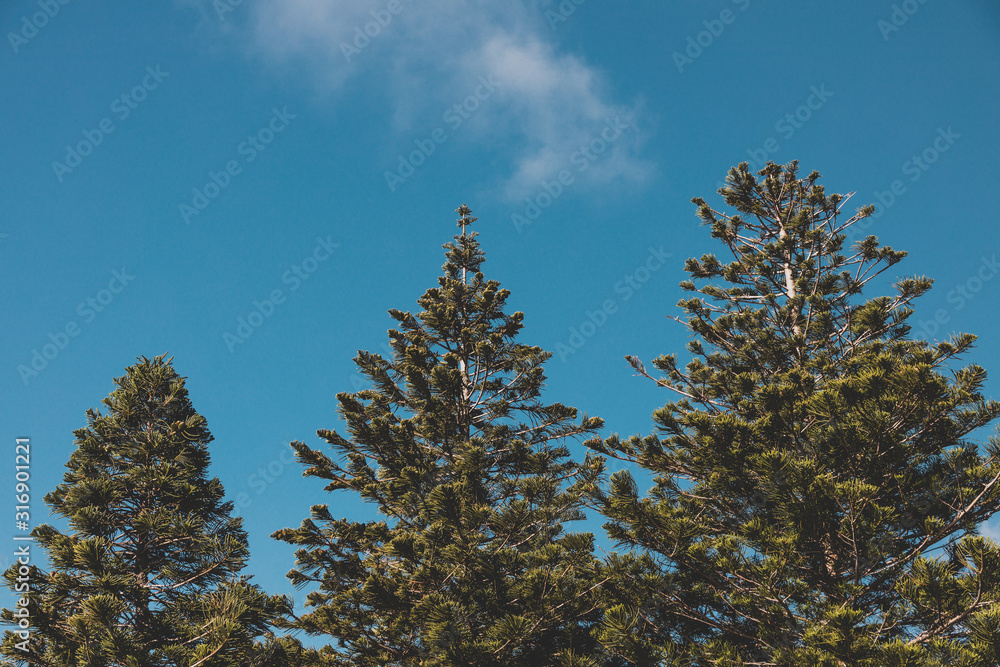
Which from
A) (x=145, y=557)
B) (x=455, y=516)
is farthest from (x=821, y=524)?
(x=145, y=557)

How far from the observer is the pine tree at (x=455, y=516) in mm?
6859

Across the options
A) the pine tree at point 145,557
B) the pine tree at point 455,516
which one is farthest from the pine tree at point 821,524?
the pine tree at point 145,557

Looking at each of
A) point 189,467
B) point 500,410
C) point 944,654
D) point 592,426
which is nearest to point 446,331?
point 500,410

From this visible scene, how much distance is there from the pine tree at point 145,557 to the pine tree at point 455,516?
1.26 m

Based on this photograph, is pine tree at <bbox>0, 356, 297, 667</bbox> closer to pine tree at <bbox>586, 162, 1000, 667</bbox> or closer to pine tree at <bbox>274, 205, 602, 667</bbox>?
pine tree at <bbox>274, 205, 602, 667</bbox>

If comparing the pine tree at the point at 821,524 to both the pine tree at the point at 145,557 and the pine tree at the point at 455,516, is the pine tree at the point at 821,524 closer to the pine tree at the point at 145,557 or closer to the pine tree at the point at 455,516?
the pine tree at the point at 455,516

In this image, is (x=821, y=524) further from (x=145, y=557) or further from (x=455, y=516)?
(x=145, y=557)

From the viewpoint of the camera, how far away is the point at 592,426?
34.5ft

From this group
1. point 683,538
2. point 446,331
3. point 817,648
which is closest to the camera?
point 817,648

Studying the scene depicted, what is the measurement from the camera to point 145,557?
7094 mm

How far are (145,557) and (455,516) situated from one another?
3.75 meters

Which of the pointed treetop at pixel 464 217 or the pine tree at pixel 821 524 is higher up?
the pointed treetop at pixel 464 217

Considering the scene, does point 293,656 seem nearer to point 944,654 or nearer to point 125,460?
point 125,460

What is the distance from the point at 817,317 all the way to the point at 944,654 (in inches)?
206
